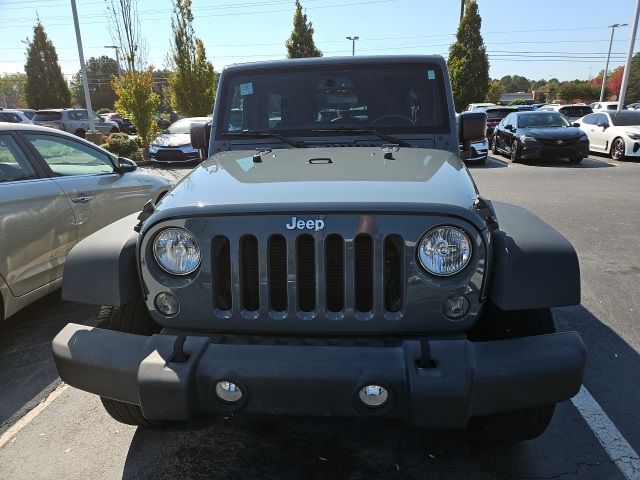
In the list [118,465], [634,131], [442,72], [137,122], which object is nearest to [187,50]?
[137,122]

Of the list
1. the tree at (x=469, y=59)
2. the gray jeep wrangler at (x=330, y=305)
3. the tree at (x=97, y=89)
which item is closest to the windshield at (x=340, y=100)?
the gray jeep wrangler at (x=330, y=305)

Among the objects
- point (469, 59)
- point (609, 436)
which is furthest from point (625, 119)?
point (469, 59)

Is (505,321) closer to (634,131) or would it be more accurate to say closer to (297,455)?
(297,455)

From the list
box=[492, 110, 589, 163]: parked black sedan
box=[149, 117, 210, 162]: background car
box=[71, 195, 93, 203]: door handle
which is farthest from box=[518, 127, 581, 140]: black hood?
box=[71, 195, 93, 203]: door handle

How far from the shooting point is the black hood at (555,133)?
1402 centimetres

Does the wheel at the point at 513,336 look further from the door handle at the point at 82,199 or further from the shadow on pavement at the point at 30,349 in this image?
the door handle at the point at 82,199

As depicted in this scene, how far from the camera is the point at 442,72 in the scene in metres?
3.74

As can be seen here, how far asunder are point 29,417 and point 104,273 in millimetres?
1351

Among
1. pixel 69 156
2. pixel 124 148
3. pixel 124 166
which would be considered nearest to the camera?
pixel 69 156

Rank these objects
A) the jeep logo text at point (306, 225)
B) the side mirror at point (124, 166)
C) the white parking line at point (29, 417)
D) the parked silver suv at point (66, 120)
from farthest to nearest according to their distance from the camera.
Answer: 1. the parked silver suv at point (66, 120)
2. the side mirror at point (124, 166)
3. the white parking line at point (29, 417)
4. the jeep logo text at point (306, 225)

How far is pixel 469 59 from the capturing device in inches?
1227

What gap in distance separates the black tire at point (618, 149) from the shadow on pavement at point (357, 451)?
13964 millimetres

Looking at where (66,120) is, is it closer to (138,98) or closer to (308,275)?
(138,98)

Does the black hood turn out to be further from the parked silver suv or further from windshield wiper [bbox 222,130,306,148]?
the parked silver suv
